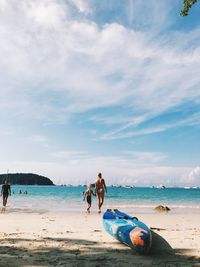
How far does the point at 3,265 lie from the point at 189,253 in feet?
14.7

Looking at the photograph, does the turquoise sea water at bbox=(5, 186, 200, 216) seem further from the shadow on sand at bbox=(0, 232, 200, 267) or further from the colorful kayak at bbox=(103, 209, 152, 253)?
the colorful kayak at bbox=(103, 209, 152, 253)

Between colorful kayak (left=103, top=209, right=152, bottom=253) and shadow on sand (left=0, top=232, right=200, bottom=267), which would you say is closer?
shadow on sand (left=0, top=232, right=200, bottom=267)

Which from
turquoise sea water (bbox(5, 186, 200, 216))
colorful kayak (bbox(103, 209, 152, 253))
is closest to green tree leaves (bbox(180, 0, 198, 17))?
colorful kayak (bbox(103, 209, 152, 253))

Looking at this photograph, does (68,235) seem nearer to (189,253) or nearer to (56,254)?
(56,254)

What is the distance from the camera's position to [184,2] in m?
10.0

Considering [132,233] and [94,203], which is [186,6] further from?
[94,203]

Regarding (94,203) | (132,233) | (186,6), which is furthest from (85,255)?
(94,203)

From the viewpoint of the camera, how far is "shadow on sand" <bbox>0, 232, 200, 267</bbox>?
23.7 ft

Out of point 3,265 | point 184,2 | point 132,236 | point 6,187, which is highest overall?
point 184,2

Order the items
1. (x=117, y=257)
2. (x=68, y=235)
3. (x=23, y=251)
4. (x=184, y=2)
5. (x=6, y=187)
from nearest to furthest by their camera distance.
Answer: (x=117, y=257) < (x=23, y=251) < (x=184, y=2) < (x=68, y=235) < (x=6, y=187)

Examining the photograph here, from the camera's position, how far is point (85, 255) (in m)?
8.02

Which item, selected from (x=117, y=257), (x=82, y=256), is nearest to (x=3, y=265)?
(x=82, y=256)

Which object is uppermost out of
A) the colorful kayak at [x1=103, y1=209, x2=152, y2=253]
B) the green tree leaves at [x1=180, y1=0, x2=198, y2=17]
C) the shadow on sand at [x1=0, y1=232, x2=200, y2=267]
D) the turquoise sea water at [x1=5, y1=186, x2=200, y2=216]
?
the green tree leaves at [x1=180, y1=0, x2=198, y2=17]

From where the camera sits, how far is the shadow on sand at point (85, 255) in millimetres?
7227
